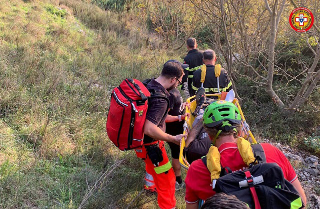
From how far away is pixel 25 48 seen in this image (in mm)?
6199

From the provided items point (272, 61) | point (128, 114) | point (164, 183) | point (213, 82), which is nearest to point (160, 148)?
point (164, 183)

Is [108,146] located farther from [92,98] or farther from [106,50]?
[106,50]

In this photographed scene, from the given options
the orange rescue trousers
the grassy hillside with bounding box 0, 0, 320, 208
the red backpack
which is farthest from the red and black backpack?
the grassy hillside with bounding box 0, 0, 320, 208

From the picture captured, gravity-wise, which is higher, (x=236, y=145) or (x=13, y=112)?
(x=236, y=145)

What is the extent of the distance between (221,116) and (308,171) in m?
3.86

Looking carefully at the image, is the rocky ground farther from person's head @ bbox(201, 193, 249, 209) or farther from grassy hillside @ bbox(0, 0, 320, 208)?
person's head @ bbox(201, 193, 249, 209)

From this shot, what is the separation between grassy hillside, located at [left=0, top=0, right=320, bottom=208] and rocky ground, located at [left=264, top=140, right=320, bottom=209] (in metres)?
0.61

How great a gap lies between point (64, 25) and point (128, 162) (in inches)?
281

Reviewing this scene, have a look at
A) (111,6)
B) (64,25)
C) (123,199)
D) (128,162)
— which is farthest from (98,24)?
(123,199)

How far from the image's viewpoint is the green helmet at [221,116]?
1.83m

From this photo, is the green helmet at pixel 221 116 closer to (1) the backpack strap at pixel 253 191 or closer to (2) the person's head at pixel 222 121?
(2) the person's head at pixel 222 121

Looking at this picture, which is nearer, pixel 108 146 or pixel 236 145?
pixel 236 145

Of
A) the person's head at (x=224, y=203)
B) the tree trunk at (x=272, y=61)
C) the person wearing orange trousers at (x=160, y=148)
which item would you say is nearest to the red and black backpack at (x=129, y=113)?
the person wearing orange trousers at (x=160, y=148)

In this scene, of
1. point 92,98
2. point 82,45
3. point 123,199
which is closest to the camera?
point 123,199
